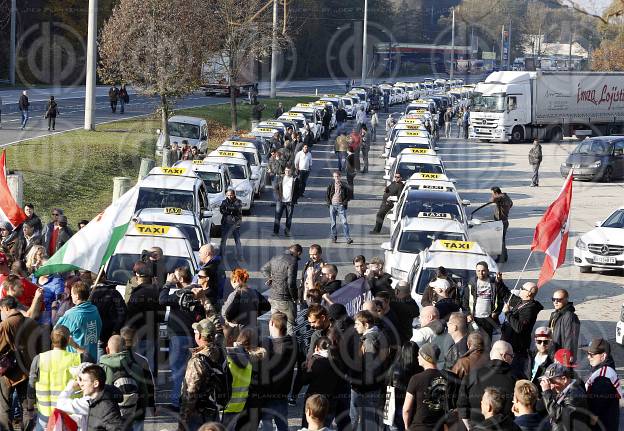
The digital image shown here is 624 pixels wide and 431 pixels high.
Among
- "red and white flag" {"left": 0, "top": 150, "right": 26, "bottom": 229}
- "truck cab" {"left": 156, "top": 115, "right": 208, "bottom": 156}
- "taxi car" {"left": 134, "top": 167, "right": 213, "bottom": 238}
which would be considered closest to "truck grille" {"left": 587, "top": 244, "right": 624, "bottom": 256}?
"taxi car" {"left": 134, "top": 167, "right": 213, "bottom": 238}

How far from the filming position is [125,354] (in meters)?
9.94

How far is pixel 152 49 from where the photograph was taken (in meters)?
39.9

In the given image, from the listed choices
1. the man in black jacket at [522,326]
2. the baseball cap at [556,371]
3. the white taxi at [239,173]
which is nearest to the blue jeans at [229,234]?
the white taxi at [239,173]

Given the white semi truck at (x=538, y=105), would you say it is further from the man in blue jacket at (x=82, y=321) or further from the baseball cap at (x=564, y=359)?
the man in blue jacket at (x=82, y=321)

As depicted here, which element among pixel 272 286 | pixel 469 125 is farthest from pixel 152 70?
pixel 272 286

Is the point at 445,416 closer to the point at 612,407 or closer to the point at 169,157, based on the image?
the point at 612,407

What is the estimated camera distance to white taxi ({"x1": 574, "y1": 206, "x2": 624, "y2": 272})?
73.6 feet

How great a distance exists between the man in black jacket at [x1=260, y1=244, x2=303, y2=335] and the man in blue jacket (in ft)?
13.9

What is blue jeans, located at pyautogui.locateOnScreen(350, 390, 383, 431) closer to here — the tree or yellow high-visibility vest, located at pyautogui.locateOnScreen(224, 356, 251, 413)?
yellow high-visibility vest, located at pyautogui.locateOnScreen(224, 356, 251, 413)

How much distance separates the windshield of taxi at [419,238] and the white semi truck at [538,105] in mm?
36567

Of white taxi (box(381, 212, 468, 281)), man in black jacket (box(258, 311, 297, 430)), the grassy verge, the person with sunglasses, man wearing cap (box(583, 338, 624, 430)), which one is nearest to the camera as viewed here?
man in black jacket (box(258, 311, 297, 430))

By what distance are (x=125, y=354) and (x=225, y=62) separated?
4641 centimetres

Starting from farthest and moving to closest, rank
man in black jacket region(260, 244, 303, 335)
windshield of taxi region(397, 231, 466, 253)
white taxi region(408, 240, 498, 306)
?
A: 1. windshield of taxi region(397, 231, 466, 253)
2. white taxi region(408, 240, 498, 306)
3. man in black jacket region(260, 244, 303, 335)

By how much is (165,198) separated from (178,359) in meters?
11.1
